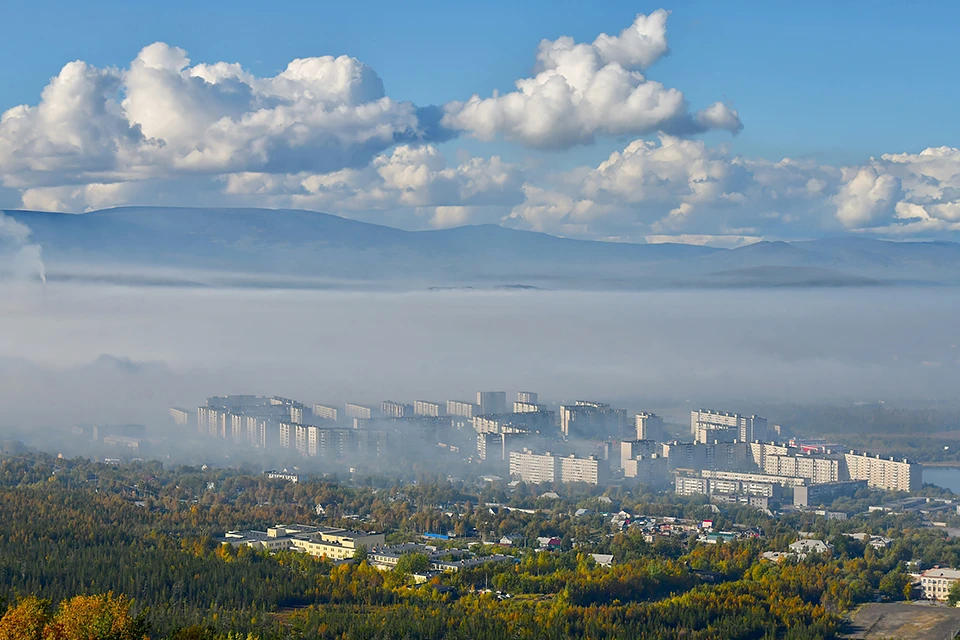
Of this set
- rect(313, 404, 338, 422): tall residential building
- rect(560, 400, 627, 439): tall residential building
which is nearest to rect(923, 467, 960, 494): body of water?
rect(560, 400, 627, 439): tall residential building

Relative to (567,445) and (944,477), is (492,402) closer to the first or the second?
(567,445)

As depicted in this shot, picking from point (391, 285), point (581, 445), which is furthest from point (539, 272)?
point (581, 445)

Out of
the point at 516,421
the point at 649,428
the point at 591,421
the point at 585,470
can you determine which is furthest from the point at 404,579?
the point at 591,421

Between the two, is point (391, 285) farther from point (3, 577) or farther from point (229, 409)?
point (3, 577)

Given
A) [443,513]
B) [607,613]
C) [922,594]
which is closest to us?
[607,613]

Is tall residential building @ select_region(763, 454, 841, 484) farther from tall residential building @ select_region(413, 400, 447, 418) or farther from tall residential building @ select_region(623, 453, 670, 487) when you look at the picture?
tall residential building @ select_region(413, 400, 447, 418)

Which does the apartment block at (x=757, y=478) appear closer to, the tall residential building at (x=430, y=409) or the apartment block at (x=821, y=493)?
the apartment block at (x=821, y=493)
